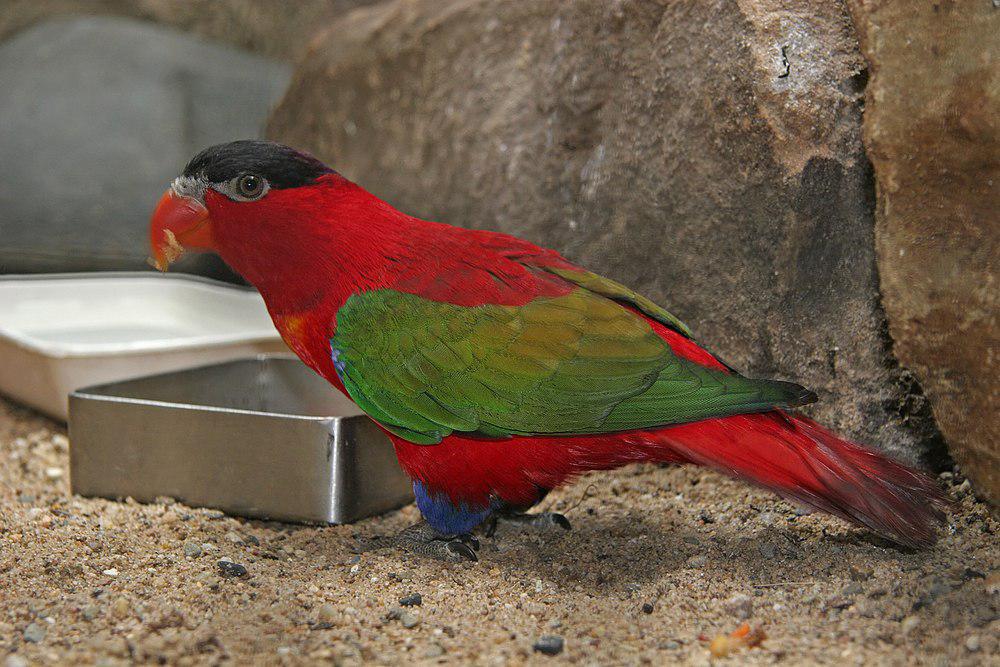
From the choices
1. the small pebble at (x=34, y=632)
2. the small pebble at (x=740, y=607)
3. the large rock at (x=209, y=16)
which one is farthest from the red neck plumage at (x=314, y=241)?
the large rock at (x=209, y=16)

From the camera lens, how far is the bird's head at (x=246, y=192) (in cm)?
209

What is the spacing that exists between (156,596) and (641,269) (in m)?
1.47

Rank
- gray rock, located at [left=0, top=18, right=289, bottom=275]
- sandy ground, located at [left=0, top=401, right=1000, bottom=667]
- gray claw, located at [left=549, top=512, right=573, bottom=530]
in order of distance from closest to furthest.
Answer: sandy ground, located at [left=0, top=401, right=1000, bottom=667]
gray claw, located at [left=549, top=512, right=573, bottom=530]
gray rock, located at [left=0, top=18, right=289, bottom=275]

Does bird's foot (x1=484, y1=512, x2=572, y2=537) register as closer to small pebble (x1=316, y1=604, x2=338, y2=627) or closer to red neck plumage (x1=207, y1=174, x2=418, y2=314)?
small pebble (x1=316, y1=604, x2=338, y2=627)

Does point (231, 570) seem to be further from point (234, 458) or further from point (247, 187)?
point (247, 187)

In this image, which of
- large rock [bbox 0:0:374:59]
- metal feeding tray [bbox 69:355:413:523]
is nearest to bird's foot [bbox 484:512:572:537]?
metal feeding tray [bbox 69:355:413:523]

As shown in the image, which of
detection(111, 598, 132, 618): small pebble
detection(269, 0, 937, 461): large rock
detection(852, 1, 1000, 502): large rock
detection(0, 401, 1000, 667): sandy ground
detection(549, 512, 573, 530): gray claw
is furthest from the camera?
detection(549, 512, 573, 530): gray claw

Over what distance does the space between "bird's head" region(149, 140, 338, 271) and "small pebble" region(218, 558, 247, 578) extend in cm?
69

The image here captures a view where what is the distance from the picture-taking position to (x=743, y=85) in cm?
226

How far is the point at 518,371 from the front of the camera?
1944mm

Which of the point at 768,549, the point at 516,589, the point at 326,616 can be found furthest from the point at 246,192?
the point at 768,549

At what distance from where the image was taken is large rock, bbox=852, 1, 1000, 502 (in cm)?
185

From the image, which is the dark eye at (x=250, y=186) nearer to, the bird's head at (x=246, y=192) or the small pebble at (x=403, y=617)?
the bird's head at (x=246, y=192)

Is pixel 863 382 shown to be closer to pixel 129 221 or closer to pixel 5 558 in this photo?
pixel 5 558
